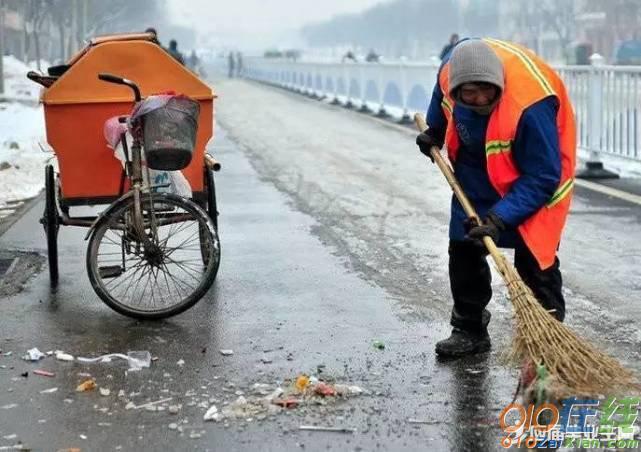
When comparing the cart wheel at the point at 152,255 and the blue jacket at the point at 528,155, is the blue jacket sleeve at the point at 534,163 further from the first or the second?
the cart wheel at the point at 152,255

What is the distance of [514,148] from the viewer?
179 inches

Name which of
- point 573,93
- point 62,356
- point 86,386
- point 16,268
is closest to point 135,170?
point 62,356

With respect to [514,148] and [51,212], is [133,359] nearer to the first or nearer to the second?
[51,212]

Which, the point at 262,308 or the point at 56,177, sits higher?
A: the point at 56,177

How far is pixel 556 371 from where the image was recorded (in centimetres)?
399

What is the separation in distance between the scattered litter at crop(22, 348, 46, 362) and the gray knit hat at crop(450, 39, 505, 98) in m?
2.44

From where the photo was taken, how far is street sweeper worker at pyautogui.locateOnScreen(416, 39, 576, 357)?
175 inches

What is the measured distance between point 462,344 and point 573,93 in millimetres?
8558

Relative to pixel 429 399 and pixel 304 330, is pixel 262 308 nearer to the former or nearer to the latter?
pixel 304 330

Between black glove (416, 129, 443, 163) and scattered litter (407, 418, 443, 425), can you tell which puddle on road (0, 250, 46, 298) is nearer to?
black glove (416, 129, 443, 163)

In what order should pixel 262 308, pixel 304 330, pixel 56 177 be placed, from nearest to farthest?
pixel 304 330, pixel 262 308, pixel 56 177

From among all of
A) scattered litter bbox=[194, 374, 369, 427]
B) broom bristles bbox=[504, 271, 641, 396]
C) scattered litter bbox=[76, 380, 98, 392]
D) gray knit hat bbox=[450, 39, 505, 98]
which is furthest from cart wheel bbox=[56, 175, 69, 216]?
broom bristles bbox=[504, 271, 641, 396]

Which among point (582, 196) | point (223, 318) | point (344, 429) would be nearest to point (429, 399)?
point (344, 429)

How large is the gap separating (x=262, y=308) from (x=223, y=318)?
33 centimetres
